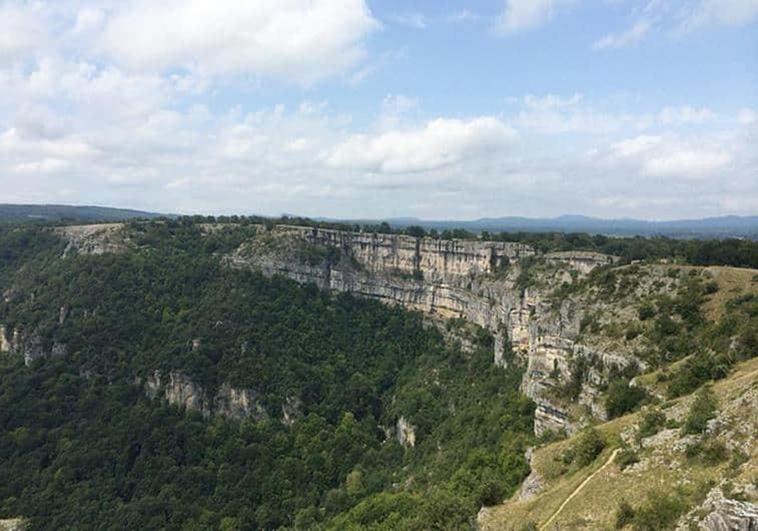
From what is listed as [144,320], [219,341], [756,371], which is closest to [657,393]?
[756,371]

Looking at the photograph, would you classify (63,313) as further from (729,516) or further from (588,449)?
(729,516)

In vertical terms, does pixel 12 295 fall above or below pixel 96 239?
below

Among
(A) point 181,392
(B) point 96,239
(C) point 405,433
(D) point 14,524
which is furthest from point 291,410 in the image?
(B) point 96,239

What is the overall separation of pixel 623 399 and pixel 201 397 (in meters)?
55.9

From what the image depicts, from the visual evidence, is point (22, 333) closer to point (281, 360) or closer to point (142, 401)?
point (142, 401)

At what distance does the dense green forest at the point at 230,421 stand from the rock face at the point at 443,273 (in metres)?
3.00

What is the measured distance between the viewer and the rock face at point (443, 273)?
5125 cm

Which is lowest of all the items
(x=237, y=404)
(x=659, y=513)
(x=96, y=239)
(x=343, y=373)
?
(x=237, y=404)

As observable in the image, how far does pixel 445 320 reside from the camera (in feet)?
282

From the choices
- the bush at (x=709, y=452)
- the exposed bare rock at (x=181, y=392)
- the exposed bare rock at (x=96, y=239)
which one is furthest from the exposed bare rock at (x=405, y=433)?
the exposed bare rock at (x=96, y=239)

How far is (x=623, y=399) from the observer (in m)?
33.4

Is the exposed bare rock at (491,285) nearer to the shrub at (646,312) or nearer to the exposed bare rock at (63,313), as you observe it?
the shrub at (646,312)

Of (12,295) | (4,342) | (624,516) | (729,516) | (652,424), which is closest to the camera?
(729,516)

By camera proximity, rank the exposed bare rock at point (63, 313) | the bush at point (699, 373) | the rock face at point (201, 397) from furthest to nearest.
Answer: the exposed bare rock at point (63, 313)
the rock face at point (201, 397)
the bush at point (699, 373)
